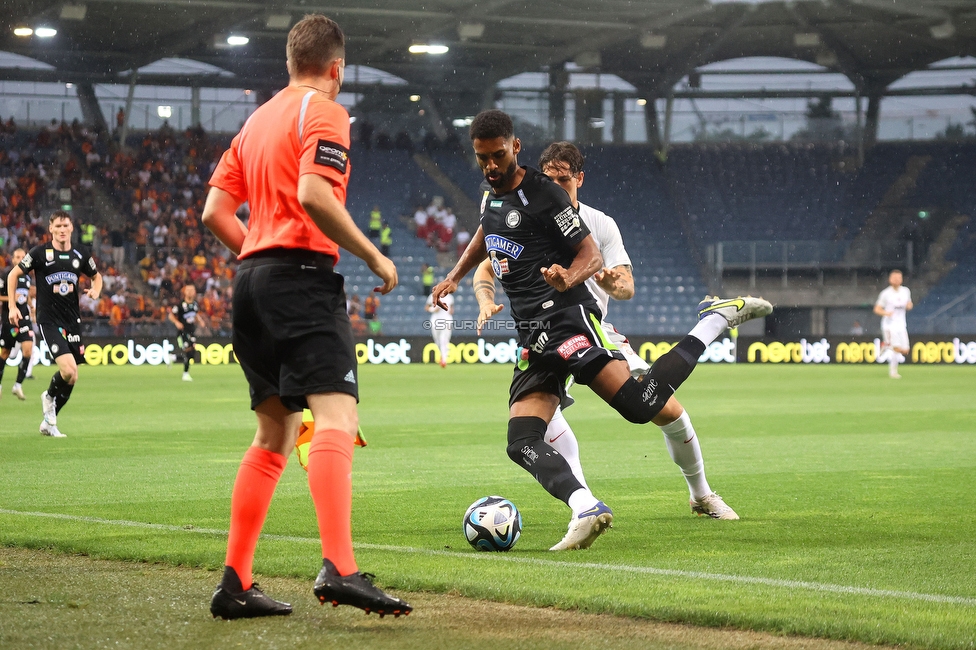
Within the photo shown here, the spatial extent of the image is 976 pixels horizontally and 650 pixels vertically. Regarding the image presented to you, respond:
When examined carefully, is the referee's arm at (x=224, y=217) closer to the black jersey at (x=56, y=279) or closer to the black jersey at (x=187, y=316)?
the black jersey at (x=56, y=279)

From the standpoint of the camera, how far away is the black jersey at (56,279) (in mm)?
12445

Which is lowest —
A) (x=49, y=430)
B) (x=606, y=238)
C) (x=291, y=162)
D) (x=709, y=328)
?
(x=49, y=430)

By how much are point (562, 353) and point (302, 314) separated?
6.75ft

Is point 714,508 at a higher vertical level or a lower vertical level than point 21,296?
lower

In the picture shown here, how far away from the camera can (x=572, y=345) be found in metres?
5.96

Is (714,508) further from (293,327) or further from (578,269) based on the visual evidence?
(293,327)

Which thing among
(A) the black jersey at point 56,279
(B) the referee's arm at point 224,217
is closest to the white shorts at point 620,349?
(B) the referee's arm at point 224,217

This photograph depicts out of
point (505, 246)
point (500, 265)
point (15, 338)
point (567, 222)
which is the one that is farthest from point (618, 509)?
point (15, 338)

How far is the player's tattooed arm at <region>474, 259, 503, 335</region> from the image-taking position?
6.52 metres

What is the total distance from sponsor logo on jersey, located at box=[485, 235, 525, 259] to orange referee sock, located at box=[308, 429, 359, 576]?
2225 mm

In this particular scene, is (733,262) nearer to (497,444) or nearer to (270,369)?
(497,444)

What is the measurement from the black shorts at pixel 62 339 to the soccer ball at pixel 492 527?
7.61 metres

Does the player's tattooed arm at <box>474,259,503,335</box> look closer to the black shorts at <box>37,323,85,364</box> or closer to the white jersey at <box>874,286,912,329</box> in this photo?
the black shorts at <box>37,323,85,364</box>

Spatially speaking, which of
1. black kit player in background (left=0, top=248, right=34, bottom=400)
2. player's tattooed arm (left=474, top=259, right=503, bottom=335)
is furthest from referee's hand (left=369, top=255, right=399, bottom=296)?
black kit player in background (left=0, top=248, right=34, bottom=400)
